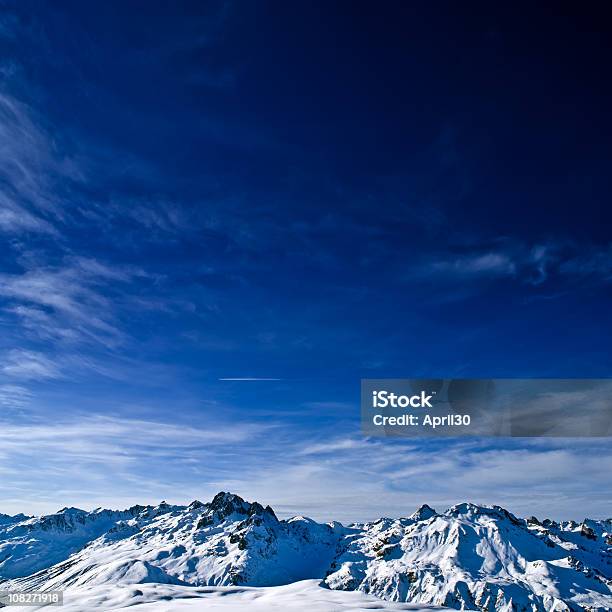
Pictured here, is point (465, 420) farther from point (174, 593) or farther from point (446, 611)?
point (174, 593)

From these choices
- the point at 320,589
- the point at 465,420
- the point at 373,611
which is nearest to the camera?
the point at 465,420

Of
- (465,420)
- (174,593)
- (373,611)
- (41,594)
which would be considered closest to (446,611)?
(373,611)

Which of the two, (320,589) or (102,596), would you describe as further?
(102,596)

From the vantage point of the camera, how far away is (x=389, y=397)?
6556cm

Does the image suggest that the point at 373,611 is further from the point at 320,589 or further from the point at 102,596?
the point at 102,596

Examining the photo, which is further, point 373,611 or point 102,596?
point 102,596

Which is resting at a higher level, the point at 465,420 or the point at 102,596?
the point at 465,420

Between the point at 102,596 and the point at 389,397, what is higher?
the point at 389,397

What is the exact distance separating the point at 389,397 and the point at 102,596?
172910 mm

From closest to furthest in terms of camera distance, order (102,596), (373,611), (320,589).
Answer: (373,611)
(320,589)
(102,596)

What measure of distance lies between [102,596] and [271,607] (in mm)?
125438

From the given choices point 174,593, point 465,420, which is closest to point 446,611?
point 465,420

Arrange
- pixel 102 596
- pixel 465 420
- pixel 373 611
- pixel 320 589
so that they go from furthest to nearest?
pixel 102 596 → pixel 320 589 → pixel 373 611 → pixel 465 420

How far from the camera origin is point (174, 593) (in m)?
188
